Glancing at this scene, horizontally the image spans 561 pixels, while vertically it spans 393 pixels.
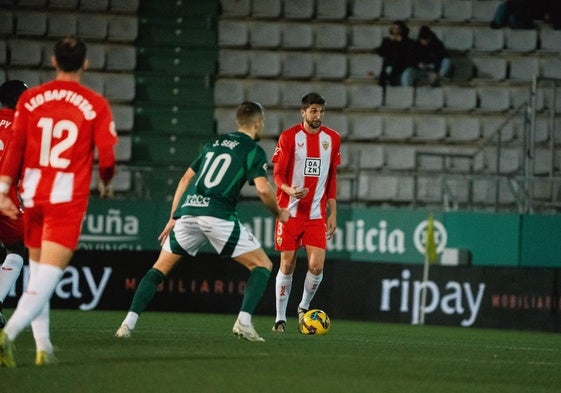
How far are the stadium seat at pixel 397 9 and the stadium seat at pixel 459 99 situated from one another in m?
1.69

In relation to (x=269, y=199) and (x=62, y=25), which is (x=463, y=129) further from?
(x=269, y=199)

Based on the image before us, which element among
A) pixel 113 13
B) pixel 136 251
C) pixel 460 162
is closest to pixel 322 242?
pixel 136 251

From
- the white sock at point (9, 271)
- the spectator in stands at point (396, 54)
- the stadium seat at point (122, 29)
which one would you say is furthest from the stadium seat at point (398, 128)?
the white sock at point (9, 271)

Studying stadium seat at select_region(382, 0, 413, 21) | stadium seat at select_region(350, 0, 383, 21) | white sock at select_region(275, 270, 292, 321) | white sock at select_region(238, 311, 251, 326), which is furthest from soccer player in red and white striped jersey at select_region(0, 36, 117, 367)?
stadium seat at select_region(382, 0, 413, 21)

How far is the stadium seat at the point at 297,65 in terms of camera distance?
22.4 m

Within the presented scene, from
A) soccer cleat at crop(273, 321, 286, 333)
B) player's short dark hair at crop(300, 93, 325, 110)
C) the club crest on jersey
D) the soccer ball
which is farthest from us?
the club crest on jersey

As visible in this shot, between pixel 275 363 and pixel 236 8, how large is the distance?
15020mm

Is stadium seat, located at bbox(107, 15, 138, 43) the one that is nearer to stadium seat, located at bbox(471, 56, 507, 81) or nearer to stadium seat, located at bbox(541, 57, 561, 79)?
stadium seat, located at bbox(471, 56, 507, 81)

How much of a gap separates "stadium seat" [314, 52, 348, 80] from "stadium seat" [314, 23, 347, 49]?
0.20 meters

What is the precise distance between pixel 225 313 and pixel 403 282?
2.47m

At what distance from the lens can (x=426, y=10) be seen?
75.5 feet

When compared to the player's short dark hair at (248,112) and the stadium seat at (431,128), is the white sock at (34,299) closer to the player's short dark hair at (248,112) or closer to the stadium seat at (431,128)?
the player's short dark hair at (248,112)

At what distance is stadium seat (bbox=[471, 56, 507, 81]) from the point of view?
74.5 feet

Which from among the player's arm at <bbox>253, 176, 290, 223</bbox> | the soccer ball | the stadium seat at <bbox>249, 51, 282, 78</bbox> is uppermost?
the stadium seat at <bbox>249, 51, 282, 78</bbox>
